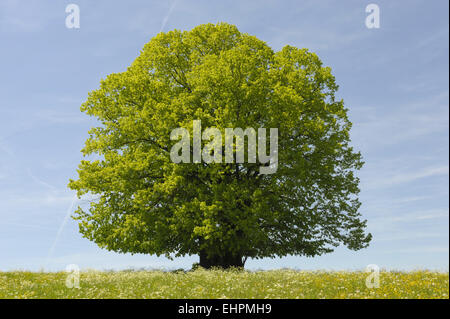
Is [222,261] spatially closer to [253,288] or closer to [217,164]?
[217,164]

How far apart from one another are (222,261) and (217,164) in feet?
21.0

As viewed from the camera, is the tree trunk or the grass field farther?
the tree trunk

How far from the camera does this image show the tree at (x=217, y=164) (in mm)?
24656

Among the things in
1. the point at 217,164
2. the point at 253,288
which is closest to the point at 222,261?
the point at 217,164

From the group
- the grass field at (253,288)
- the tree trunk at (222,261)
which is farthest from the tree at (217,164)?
the grass field at (253,288)

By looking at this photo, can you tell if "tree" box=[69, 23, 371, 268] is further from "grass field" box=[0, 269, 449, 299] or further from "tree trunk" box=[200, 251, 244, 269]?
"grass field" box=[0, 269, 449, 299]

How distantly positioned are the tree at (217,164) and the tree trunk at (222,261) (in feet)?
0.29

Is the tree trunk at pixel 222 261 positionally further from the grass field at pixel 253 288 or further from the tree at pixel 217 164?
the grass field at pixel 253 288

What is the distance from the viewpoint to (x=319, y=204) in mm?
27812

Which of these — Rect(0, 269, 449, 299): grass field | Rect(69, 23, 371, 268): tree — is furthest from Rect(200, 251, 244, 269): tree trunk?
Rect(0, 269, 449, 299): grass field

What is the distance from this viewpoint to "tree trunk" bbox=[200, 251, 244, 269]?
2659cm

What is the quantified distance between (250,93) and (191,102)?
410cm

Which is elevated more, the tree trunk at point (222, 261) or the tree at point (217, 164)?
the tree at point (217, 164)

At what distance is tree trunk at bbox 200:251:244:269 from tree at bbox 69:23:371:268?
88 mm
